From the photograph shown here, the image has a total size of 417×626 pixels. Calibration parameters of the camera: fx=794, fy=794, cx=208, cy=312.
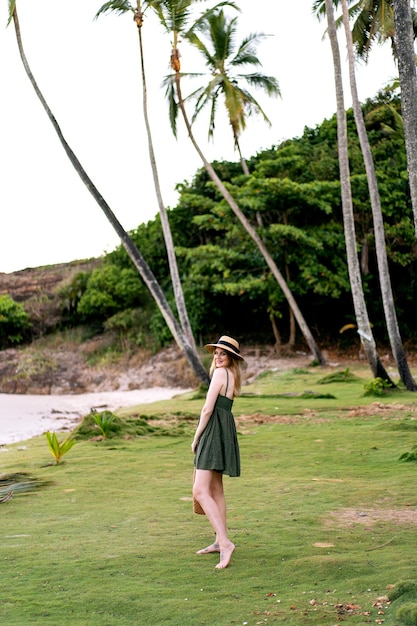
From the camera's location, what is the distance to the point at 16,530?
694cm

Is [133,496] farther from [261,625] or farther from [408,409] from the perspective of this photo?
[408,409]

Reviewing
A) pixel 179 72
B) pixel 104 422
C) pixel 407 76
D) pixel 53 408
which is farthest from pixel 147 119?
pixel 407 76

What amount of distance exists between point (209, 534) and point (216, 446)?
44.7 inches

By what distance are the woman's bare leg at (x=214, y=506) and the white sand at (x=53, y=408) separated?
941 centimetres

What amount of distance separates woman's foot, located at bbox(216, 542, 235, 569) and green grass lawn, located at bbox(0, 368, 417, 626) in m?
0.05

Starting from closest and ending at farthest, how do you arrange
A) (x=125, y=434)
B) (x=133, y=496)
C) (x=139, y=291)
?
(x=133, y=496)
(x=125, y=434)
(x=139, y=291)

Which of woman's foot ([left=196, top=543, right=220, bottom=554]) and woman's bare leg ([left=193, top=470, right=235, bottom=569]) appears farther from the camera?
woman's foot ([left=196, top=543, right=220, bottom=554])

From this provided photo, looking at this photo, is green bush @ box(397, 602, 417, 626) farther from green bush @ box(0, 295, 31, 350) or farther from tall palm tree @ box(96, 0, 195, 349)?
green bush @ box(0, 295, 31, 350)

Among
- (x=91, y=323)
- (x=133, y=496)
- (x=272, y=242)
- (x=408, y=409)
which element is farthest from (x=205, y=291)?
(x=133, y=496)

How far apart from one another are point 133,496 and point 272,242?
1916 cm

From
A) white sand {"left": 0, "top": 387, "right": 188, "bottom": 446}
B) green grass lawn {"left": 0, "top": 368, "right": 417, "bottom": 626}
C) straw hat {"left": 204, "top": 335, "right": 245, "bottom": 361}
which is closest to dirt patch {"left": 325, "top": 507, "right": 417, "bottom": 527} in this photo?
green grass lawn {"left": 0, "top": 368, "right": 417, "bottom": 626}

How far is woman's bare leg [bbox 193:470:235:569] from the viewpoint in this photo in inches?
223

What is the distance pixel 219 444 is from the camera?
5.86 m

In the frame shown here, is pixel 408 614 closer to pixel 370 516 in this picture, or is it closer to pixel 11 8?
pixel 370 516
